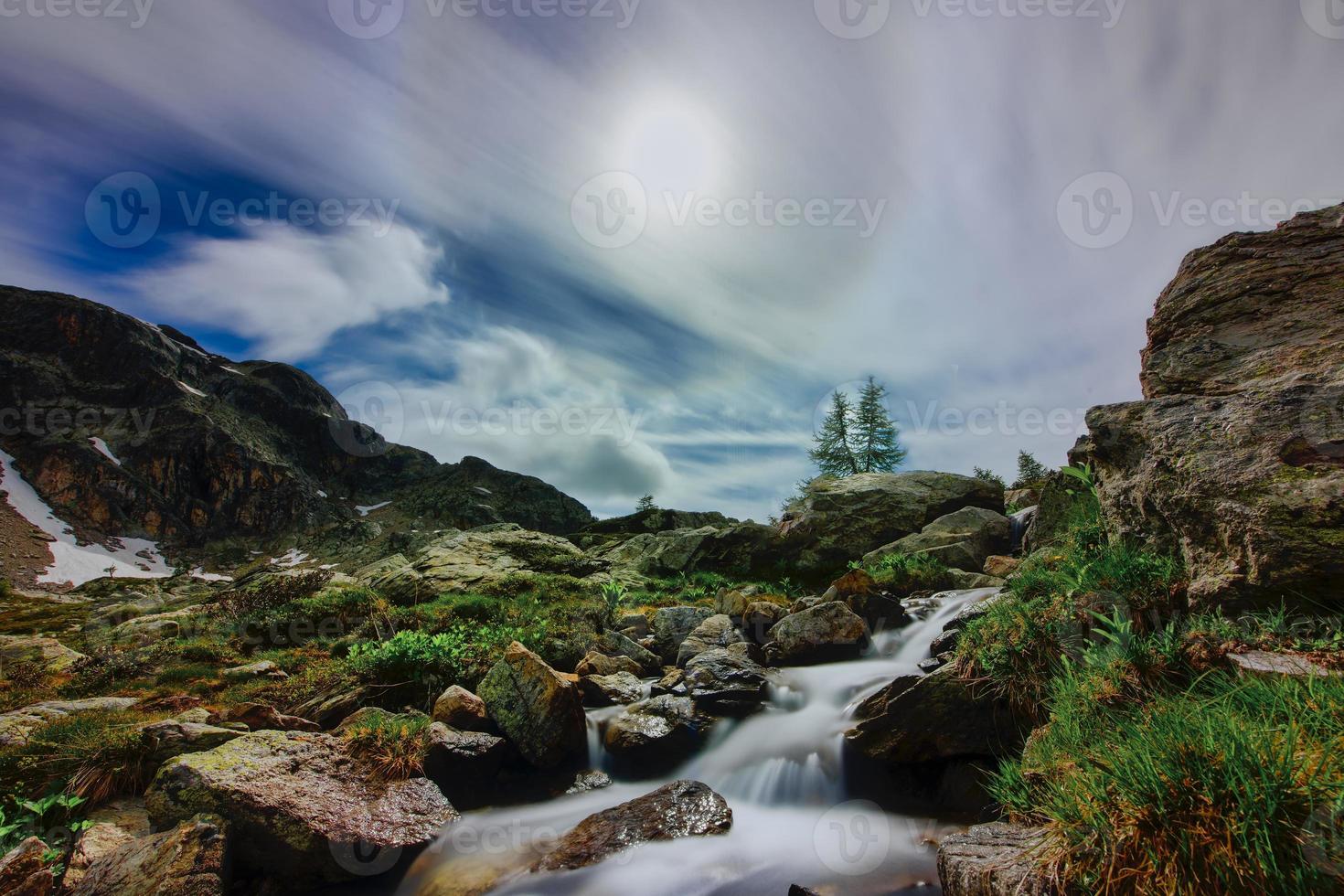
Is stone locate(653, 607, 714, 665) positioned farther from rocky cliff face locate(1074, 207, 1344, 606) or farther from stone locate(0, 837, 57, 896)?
stone locate(0, 837, 57, 896)

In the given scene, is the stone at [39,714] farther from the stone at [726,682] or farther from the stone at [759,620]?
the stone at [759,620]

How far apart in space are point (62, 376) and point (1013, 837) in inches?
6095

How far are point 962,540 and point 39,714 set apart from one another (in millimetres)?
22621

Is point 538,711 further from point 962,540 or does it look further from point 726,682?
point 962,540

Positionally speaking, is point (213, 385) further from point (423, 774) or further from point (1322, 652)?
point (1322, 652)

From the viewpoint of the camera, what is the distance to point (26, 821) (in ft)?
16.6

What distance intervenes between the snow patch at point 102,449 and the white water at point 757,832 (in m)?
130

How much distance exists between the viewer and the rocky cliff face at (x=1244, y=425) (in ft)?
14.2

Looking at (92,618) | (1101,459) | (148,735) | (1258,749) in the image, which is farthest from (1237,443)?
(92,618)

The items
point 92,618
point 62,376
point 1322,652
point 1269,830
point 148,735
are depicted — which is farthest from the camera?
point 62,376

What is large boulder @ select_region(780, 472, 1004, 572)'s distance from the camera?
22719 mm

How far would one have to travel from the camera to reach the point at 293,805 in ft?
18.4

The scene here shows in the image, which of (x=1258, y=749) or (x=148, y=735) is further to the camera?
(x=148, y=735)

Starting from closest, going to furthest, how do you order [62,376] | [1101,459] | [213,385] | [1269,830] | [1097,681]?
[1269,830]
[1097,681]
[1101,459]
[62,376]
[213,385]
